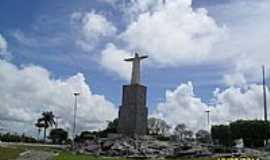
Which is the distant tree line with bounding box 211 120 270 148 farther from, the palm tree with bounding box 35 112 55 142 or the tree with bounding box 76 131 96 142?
the palm tree with bounding box 35 112 55 142

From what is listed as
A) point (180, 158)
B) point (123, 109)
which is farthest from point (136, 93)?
point (180, 158)

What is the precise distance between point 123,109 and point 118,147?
10173 mm

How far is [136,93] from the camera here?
66938 mm

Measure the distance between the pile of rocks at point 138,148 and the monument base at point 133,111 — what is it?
2398 millimetres

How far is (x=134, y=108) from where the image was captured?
66.7 metres

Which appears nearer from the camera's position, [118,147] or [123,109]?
[118,147]

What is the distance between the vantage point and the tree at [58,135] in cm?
12077

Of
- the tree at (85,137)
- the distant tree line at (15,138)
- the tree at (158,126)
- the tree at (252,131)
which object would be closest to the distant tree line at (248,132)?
the tree at (252,131)

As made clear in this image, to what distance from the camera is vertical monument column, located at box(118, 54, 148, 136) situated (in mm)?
66375

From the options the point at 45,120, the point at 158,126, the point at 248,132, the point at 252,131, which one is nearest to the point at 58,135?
the point at 45,120

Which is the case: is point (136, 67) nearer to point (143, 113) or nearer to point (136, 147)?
point (143, 113)

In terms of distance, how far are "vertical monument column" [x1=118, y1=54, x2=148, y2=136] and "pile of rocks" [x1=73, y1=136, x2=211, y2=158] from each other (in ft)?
8.17

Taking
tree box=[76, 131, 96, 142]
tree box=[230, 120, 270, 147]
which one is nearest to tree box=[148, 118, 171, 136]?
tree box=[76, 131, 96, 142]

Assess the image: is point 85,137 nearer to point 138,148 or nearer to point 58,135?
point 58,135
